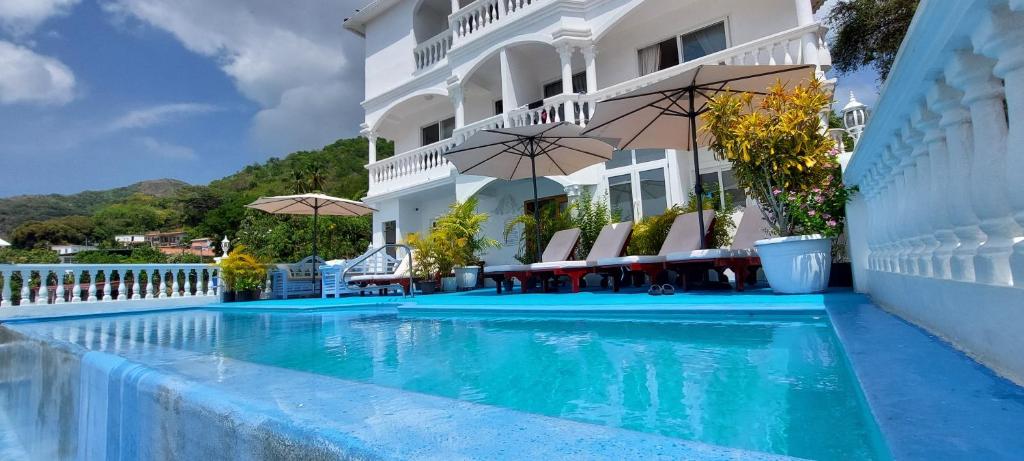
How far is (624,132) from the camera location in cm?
788

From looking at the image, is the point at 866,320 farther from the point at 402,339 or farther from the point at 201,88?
the point at 201,88

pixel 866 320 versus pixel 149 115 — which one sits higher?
pixel 149 115

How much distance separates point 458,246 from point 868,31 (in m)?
14.8

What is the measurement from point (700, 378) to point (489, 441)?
1.77 m

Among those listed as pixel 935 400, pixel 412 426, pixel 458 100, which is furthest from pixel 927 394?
pixel 458 100

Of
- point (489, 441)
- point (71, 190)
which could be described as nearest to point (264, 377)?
point (489, 441)

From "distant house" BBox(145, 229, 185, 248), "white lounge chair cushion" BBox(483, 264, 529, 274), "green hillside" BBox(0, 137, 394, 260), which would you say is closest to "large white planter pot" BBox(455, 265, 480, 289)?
"white lounge chair cushion" BBox(483, 264, 529, 274)

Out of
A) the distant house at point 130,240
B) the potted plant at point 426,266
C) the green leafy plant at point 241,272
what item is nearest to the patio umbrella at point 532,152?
the potted plant at point 426,266

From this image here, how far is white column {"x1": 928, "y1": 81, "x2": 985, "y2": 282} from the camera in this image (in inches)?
67.4

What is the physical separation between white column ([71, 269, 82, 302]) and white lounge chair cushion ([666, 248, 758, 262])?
11609mm

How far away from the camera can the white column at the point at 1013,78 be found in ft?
4.18

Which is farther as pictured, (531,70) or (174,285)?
(531,70)

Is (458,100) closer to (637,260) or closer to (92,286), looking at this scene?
(637,260)

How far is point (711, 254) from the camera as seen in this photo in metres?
5.84
